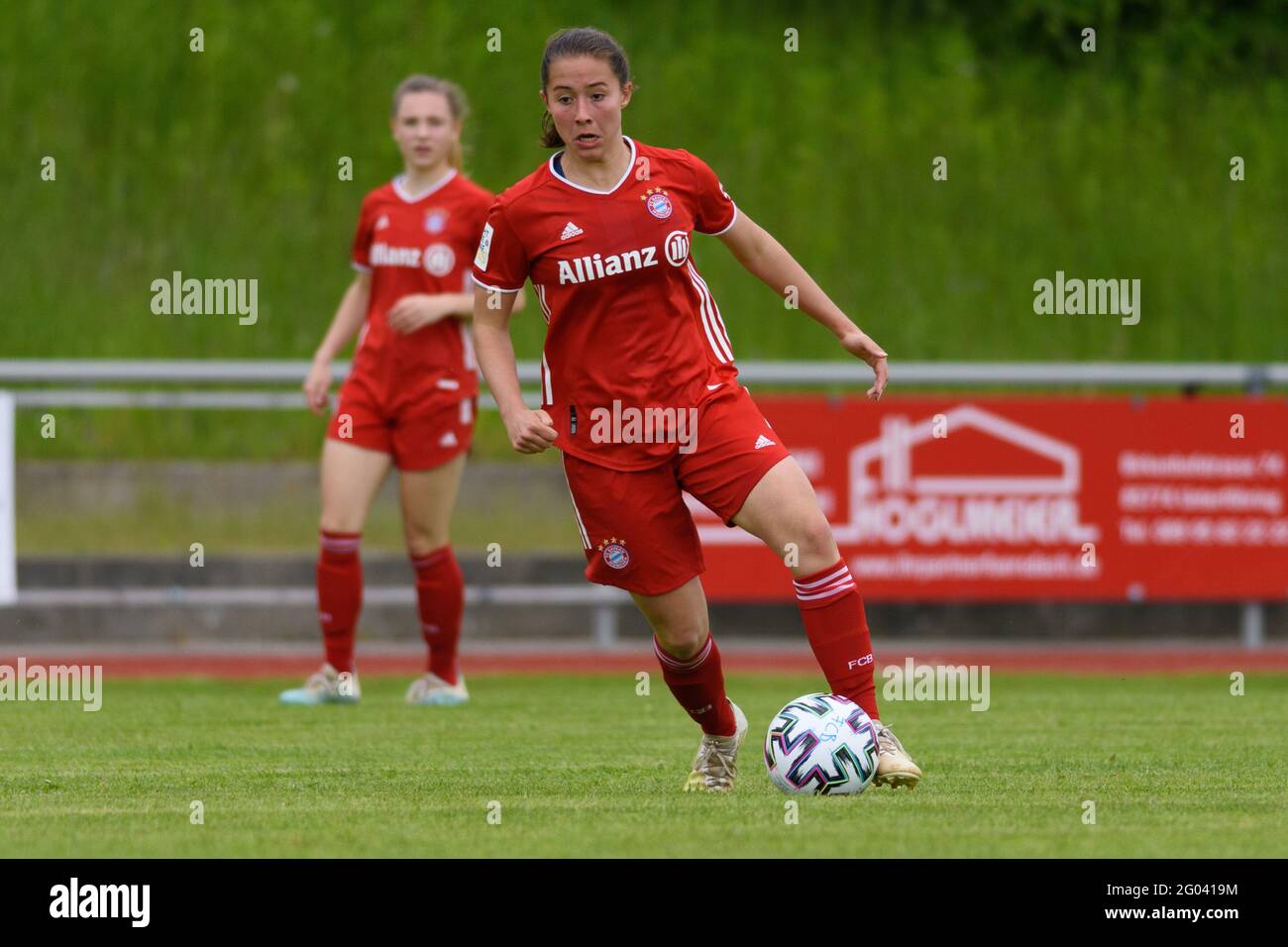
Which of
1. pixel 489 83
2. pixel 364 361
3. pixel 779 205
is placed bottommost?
pixel 364 361

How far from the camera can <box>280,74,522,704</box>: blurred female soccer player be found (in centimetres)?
918

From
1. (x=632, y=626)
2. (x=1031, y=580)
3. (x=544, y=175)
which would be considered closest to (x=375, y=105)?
(x=632, y=626)

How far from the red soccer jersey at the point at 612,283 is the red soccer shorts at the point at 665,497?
58 millimetres

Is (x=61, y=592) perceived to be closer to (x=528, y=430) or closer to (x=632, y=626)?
(x=632, y=626)

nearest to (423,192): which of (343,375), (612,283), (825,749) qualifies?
(343,375)

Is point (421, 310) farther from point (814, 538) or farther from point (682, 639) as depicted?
point (814, 538)

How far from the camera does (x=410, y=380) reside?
9.20 metres

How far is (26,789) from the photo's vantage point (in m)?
6.23

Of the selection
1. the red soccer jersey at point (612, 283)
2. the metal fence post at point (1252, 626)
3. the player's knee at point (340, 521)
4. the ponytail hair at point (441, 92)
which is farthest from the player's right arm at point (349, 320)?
the metal fence post at point (1252, 626)

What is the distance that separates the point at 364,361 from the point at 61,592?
386 cm

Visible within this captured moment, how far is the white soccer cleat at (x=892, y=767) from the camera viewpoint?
5.79 m

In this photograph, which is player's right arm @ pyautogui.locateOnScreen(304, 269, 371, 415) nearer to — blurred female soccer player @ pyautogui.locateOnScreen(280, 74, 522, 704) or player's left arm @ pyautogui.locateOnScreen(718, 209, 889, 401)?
blurred female soccer player @ pyautogui.locateOnScreen(280, 74, 522, 704)
